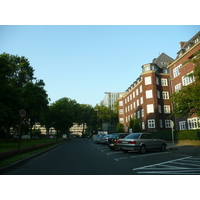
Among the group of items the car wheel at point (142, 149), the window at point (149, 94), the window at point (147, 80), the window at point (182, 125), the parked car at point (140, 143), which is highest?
the window at point (147, 80)

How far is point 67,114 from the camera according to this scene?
44000mm

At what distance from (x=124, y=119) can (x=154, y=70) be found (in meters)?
25.7

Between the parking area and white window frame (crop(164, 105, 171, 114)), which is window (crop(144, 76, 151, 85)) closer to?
white window frame (crop(164, 105, 171, 114))

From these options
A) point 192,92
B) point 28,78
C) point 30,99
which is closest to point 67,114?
point 28,78

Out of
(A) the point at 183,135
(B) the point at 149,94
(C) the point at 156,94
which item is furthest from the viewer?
(B) the point at 149,94

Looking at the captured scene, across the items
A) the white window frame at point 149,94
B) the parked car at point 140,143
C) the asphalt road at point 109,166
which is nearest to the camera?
the asphalt road at point 109,166

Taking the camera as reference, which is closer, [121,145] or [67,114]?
[121,145]

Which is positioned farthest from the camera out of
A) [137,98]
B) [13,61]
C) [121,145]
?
[137,98]

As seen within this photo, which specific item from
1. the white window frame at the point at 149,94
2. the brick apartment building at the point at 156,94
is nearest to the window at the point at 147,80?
the brick apartment building at the point at 156,94

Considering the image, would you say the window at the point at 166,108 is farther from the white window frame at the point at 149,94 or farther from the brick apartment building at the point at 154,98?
the white window frame at the point at 149,94

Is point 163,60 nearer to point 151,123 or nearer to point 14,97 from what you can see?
point 151,123

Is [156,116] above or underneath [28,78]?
underneath

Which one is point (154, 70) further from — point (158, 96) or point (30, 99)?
point (30, 99)

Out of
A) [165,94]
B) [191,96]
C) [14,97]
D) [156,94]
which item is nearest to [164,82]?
[165,94]
